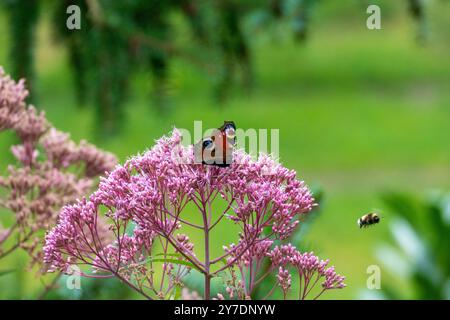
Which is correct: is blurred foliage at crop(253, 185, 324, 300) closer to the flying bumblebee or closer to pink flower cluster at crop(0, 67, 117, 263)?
the flying bumblebee

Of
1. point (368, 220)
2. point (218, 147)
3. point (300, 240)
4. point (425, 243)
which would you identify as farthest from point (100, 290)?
point (425, 243)

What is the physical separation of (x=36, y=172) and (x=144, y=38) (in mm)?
1190

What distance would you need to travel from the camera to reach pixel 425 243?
3617 millimetres

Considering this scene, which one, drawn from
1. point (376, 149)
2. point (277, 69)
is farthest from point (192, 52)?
point (277, 69)

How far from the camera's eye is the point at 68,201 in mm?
1332

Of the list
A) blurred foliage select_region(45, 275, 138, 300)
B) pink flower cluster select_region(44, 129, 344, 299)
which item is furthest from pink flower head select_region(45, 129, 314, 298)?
blurred foliage select_region(45, 275, 138, 300)

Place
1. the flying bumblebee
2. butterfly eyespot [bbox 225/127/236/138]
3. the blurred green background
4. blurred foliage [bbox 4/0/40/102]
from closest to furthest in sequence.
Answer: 1. butterfly eyespot [bbox 225/127/236/138]
2. the flying bumblebee
3. blurred foliage [bbox 4/0/40/102]
4. the blurred green background

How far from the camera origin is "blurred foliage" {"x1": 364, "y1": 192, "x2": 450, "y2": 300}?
3359mm

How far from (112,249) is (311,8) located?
1.94 metres

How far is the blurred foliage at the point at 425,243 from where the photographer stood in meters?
3.36

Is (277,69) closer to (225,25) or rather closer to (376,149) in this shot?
(376,149)

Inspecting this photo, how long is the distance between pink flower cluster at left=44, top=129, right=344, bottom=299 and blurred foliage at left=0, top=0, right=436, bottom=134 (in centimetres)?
137

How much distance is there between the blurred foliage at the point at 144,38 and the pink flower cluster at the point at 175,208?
137 cm

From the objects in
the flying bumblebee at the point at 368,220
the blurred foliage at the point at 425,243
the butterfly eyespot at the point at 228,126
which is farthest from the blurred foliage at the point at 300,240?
the blurred foliage at the point at 425,243
